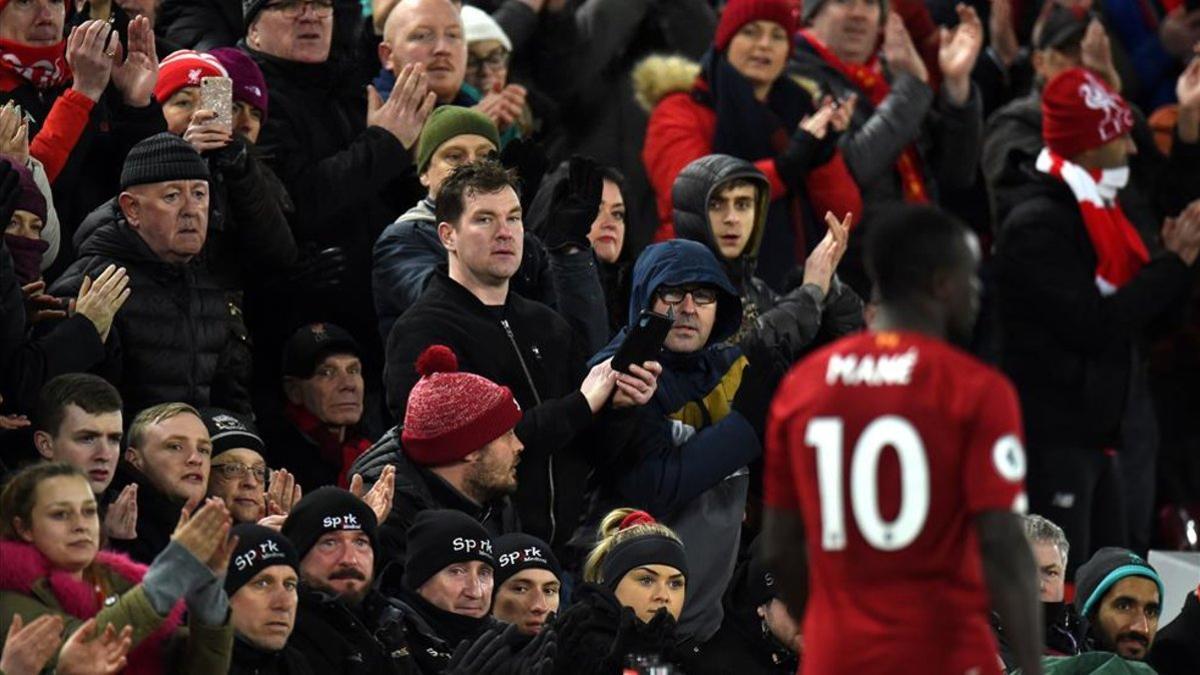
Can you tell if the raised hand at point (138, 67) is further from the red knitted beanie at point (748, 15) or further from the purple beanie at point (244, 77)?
the red knitted beanie at point (748, 15)

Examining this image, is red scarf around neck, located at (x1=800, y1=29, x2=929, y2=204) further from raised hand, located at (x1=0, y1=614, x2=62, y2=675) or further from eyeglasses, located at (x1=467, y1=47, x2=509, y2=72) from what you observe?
raised hand, located at (x1=0, y1=614, x2=62, y2=675)

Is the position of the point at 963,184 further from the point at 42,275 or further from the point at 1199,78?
the point at 42,275

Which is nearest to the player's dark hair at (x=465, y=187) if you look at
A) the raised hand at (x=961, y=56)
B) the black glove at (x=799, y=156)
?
the black glove at (x=799, y=156)

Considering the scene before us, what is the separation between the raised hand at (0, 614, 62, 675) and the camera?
718 cm

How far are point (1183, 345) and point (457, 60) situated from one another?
510 centimetres

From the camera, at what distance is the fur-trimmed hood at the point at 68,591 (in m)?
7.54

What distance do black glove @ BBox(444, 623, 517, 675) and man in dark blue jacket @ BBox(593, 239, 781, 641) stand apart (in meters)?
1.27

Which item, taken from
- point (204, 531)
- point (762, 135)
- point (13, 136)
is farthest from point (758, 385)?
point (204, 531)

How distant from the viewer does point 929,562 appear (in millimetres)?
6160

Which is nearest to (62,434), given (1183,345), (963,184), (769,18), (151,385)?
(151,385)

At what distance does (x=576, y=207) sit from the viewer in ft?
33.6

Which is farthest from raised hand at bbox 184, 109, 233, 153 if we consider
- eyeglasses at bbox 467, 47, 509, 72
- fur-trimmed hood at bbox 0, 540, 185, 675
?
fur-trimmed hood at bbox 0, 540, 185, 675

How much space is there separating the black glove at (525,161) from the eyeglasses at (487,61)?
982 millimetres

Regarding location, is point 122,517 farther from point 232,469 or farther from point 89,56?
point 89,56
